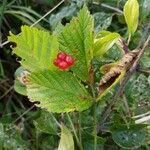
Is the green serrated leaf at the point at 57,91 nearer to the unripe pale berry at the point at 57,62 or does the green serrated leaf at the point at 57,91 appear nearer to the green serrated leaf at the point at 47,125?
the unripe pale berry at the point at 57,62

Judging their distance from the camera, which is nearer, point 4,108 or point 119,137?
point 119,137

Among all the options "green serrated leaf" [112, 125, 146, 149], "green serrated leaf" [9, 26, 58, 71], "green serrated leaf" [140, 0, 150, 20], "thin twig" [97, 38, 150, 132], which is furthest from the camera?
"green serrated leaf" [140, 0, 150, 20]

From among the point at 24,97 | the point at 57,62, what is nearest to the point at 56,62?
the point at 57,62

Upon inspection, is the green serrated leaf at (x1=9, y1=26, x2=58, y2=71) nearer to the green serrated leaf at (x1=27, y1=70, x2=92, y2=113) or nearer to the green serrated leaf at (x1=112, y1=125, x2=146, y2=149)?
the green serrated leaf at (x1=27, y1=70, x2=92, y2=113)

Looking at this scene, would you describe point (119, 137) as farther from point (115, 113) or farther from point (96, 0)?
point (96, 0)

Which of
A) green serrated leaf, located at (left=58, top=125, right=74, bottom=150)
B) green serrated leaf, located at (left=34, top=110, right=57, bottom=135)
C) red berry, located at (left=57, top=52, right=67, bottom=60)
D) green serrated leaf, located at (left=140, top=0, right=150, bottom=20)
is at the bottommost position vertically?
green serrated leaf, located at (left=34, top=110, right=57, bottom=135)

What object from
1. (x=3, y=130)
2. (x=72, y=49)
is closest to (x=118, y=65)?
(x=72, y=49)

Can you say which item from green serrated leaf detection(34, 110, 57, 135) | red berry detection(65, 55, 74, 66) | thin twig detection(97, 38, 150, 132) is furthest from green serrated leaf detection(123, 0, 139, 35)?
green serrated leaf detection(34, 110, 57, 135)
